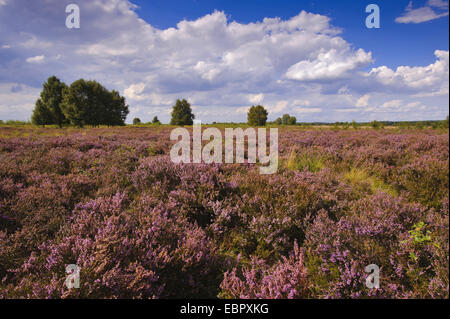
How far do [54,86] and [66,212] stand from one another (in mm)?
53225

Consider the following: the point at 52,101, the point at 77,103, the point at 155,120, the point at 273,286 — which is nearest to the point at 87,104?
the point at 77,103

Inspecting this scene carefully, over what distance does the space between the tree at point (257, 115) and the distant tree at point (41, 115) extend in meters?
49.4

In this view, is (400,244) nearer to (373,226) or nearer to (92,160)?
(373,226)

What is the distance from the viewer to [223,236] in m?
2.76

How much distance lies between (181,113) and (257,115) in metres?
23.8

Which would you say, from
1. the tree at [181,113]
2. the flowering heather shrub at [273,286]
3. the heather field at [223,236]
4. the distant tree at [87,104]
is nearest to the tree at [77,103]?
the distant tree at [87,104]

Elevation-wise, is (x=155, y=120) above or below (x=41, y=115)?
above

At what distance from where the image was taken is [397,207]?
263cm

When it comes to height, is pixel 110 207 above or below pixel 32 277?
above

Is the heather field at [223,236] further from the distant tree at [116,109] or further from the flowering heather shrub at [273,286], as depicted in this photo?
the distant tree at [116,109]

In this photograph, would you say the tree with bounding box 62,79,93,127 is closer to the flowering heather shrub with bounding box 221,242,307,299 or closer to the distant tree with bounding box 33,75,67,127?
the distant tree with bounding box 33,75,67,127

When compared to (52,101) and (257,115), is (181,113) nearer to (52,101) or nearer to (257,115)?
(257,115)

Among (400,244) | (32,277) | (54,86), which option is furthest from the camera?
(54,86)
